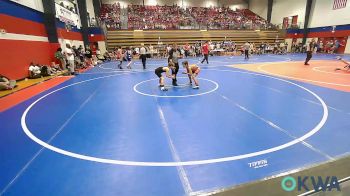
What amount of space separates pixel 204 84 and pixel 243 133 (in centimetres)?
460

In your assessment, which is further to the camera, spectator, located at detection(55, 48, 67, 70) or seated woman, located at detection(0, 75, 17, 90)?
spectator, located at detection(55, 48, 67, 70)

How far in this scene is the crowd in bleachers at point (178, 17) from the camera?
27.5 metres

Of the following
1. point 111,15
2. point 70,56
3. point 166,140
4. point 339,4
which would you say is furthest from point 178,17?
point 166,140

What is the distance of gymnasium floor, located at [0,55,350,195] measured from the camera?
284 centimetres

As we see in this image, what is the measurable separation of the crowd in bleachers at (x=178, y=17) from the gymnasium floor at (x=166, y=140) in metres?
22.9

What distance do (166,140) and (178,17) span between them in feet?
96.3

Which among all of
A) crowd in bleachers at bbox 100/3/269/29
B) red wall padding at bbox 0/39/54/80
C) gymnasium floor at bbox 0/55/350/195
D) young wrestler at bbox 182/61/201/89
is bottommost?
gymnasium floor at bbox 0/55/350/195

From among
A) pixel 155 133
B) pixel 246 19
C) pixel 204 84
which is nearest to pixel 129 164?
pixel 155 133

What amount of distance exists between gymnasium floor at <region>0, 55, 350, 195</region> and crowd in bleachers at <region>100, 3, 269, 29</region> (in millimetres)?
22857

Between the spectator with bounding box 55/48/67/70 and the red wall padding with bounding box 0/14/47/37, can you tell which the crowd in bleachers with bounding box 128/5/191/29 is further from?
the red wall padding with bounding box 0/14/47/37

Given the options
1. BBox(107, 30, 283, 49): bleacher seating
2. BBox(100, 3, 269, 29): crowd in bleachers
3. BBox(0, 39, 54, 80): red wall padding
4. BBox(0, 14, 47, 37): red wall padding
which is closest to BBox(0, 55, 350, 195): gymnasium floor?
BBox(0, 39, 54, 80): red wall padding

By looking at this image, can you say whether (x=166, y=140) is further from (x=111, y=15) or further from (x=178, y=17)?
(x=178, y=17)

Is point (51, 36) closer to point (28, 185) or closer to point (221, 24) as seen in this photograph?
point (28, 185)

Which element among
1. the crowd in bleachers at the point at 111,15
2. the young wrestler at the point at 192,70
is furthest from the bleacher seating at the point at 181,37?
the young wrestler at the point at 192,70
